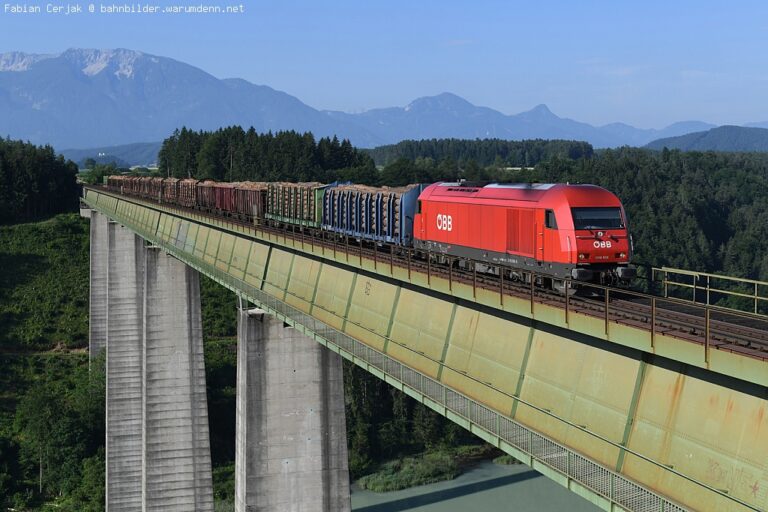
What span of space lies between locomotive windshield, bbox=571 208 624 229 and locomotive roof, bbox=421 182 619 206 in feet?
0.67

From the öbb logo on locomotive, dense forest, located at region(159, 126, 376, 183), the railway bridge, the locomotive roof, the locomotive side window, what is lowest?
the railway bridge

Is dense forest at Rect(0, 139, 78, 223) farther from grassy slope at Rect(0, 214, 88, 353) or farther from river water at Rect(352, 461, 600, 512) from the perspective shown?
river water at Rect(352, 461, 600, 512)

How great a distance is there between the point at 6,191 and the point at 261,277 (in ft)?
361

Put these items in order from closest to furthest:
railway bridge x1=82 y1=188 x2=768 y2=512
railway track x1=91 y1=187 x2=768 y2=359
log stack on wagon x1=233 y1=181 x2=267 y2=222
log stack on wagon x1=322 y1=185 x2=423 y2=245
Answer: railway bridge x1=82 y1=188 x2=768 y2=512 → railway track x1=91 y1=187 x2=768 y2=359 → log stack on wagon x1=322 y1=185 x2=423 y2=245 → log stack on wagon x1=233 y1=181 x2=267 y2=222

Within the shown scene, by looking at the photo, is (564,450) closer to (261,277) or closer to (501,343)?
(501,343)

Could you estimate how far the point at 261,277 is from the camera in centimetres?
3847

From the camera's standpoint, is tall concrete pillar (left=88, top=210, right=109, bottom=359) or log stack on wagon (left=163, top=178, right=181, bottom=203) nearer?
log stack on wagon (left=163, top=178, right=181, bottom=203)

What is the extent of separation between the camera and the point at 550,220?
24281mm

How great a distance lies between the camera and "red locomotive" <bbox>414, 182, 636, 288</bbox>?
23.3 m

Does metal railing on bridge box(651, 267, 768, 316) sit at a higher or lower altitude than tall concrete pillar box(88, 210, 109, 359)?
higher

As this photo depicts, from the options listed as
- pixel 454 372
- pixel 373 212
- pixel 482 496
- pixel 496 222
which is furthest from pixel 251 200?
pixel 454 372

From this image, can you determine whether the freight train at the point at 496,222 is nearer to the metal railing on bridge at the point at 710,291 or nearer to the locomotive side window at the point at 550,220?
the locomotive side window at the point at 550,220

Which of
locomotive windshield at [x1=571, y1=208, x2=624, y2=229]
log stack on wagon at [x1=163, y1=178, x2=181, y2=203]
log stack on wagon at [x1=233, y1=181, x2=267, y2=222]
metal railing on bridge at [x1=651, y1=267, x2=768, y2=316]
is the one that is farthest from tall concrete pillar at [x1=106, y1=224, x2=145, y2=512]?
locomotive windshield at [x1=571, y1=208, x2=624, y2=229]

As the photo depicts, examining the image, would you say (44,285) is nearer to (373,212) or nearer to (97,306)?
(97,306)
